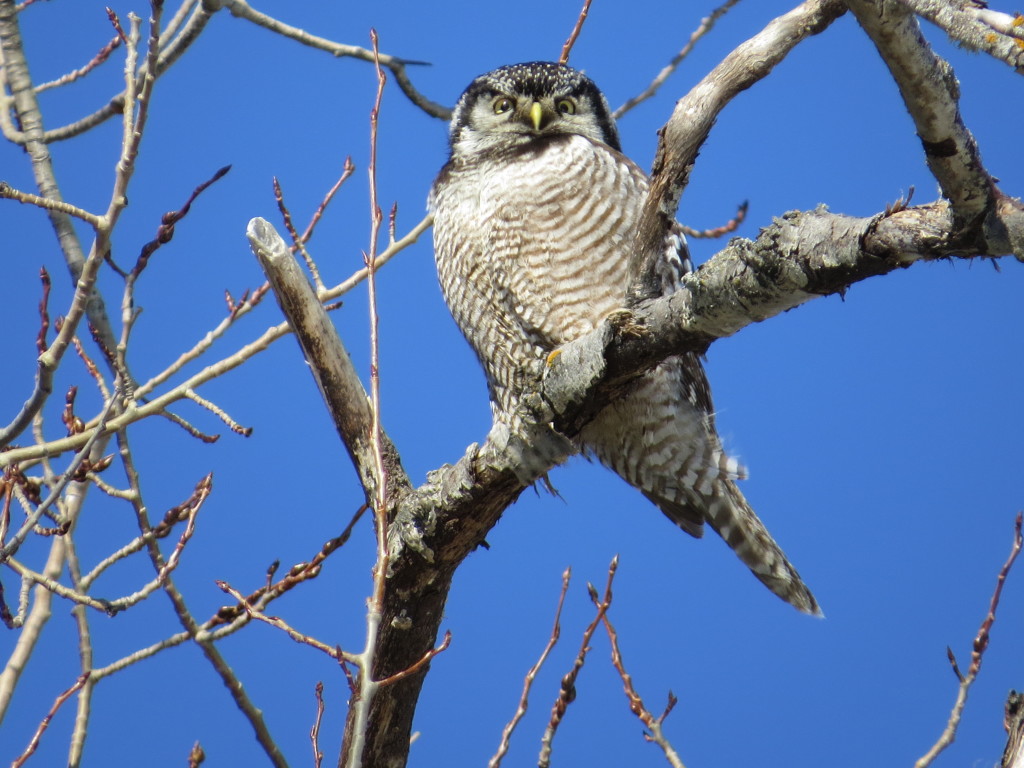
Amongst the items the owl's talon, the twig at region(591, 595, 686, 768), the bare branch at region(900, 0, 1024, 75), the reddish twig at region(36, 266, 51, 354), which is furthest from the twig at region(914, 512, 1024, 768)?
the reddish twig at region(36, 266, 51, 354)

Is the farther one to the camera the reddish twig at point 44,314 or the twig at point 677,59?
the twig at point 677,59

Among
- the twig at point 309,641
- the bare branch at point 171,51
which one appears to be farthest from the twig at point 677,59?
the twig at point 309,641

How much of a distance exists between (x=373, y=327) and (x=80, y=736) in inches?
69.8

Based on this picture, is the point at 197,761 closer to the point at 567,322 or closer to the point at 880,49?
the point at 567,322

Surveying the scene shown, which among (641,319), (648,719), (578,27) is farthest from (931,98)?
(578,27)

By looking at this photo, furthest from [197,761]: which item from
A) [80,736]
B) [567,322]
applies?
[567,322]

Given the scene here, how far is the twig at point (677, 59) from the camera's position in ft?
14.5

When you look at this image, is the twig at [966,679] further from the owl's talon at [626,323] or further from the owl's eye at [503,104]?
the owl's eye at [503,104]

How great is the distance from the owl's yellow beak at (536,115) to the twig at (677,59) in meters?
0.39

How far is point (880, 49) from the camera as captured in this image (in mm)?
1766

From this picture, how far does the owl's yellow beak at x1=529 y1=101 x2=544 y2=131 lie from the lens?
4.57 m

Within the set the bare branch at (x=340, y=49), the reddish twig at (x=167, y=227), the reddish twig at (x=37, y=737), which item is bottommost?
the reddish twig at (x=37, y=737)

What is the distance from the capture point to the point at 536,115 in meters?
4.58

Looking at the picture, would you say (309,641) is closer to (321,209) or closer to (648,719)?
(648,719)
